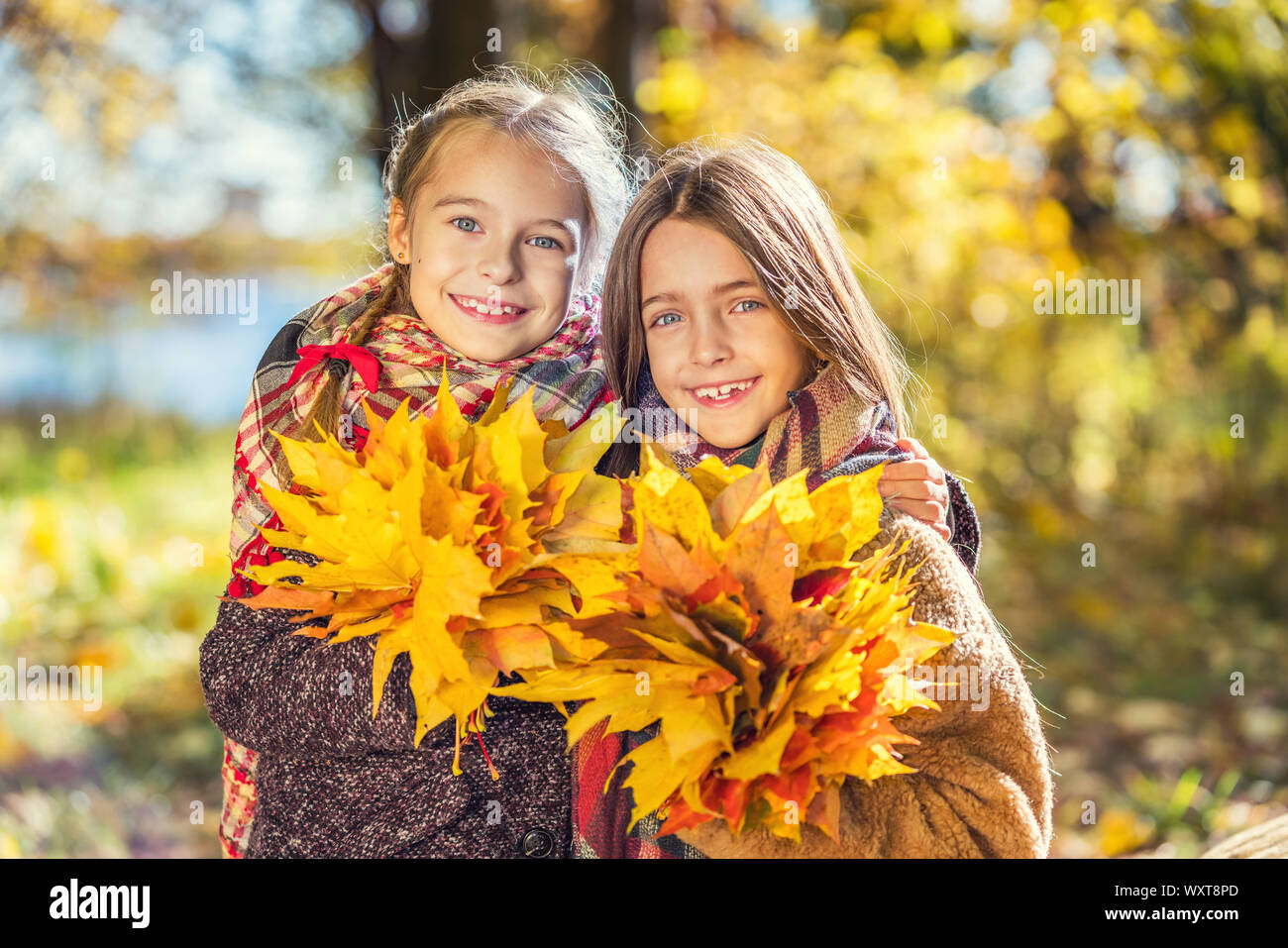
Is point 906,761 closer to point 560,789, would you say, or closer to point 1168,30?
point 560,789

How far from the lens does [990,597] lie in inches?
255

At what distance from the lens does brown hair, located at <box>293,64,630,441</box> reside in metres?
1.90

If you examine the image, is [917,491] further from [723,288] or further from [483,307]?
[483,307]

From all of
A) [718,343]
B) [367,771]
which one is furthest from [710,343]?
[367,771]

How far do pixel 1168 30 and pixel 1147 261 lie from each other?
2061 mm

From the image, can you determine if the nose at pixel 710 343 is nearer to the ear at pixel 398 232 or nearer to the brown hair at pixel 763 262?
the brown hair at pixel 763 262

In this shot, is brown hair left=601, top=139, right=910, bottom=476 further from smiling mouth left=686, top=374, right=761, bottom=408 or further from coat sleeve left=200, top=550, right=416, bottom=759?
coat sleeve left=200, top=550, right=416, bottom=759

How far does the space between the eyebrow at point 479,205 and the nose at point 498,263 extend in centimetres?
7

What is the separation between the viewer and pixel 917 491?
1.78m

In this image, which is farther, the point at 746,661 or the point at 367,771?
the point at 367,771

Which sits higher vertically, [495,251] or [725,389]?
[495,251]

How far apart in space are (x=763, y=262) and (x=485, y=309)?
0.46 metres

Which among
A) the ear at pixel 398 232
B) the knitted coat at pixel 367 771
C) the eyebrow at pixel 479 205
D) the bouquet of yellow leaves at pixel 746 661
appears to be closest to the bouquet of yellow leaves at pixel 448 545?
the bouquet of yellow leaves at pixel 746 661

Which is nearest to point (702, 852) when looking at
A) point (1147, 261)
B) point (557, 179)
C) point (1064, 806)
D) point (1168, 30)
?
point (557, 179)
